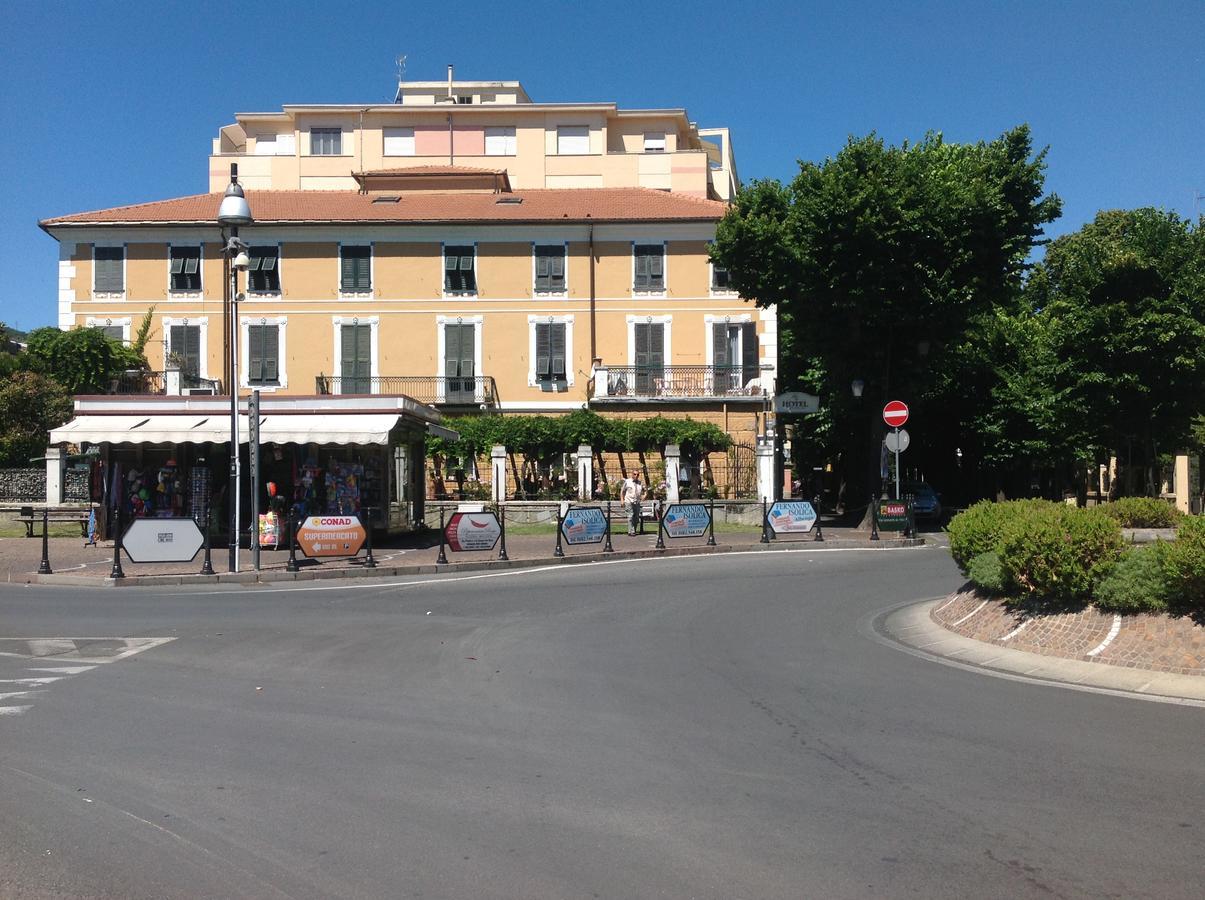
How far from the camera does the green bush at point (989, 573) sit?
40.2 ft

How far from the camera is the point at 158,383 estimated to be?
41969 millimetres

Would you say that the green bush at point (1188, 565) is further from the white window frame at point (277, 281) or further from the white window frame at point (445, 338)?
the white window frame at point (277, 281)

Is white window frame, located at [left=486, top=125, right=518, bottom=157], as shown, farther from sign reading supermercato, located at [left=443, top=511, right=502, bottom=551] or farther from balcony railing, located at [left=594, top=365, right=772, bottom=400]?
sign reading supermercato, located at [left=443, top=511, right=502, bottom=551]

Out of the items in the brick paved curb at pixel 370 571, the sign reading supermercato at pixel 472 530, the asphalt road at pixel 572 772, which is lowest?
the brick paved curb at pixel 370 571

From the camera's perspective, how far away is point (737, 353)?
4262 centimetres

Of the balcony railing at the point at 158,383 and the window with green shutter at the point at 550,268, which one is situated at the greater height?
the window with green shutter at the point at 550,268

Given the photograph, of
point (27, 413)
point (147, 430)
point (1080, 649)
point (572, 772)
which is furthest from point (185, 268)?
point (572, 772)

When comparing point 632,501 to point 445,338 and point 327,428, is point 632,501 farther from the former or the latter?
point 445,338

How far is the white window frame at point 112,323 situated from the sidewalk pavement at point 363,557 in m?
15.0

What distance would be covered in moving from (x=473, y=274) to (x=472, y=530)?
20877 millimetres

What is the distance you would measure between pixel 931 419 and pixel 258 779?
139 ft

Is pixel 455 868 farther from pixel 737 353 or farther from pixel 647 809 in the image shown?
pixel 737 353

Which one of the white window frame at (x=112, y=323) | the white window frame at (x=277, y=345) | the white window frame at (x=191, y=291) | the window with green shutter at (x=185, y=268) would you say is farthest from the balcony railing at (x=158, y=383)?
the window with green shutter at (x=185, y=268)

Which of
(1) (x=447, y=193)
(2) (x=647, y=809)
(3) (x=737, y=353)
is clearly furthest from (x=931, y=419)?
(2) (x=647, y=809)
